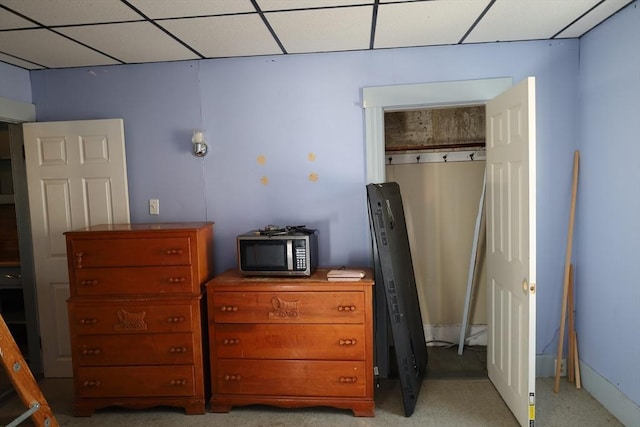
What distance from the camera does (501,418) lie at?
7.77 ft

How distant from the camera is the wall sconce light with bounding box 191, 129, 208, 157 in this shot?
111 inches

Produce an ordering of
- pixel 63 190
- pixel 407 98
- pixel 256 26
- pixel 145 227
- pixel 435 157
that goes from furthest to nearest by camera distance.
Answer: pixel 435 157
pixel 63 190
pixel 407 98
pixel 145 227
pixel 256 26

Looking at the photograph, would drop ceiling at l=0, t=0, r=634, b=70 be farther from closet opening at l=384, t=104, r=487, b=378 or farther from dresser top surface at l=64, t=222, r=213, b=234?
dresser top surface at l=64, t=222, r=213, b=234

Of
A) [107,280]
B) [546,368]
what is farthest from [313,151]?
[546,368]

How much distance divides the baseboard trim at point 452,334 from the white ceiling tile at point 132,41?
2.95 m

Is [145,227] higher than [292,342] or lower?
higher

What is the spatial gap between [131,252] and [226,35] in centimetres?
147

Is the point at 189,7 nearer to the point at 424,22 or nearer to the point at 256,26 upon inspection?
the point at 256,26

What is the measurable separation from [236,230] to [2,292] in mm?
2195

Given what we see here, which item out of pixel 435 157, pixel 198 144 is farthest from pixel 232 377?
pixel 435 157

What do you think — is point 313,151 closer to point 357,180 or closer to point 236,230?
point 357,180

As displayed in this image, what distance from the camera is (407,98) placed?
2.76 metres

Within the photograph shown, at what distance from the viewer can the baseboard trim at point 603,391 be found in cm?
220

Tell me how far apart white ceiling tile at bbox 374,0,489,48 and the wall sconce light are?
1372 millimetres
